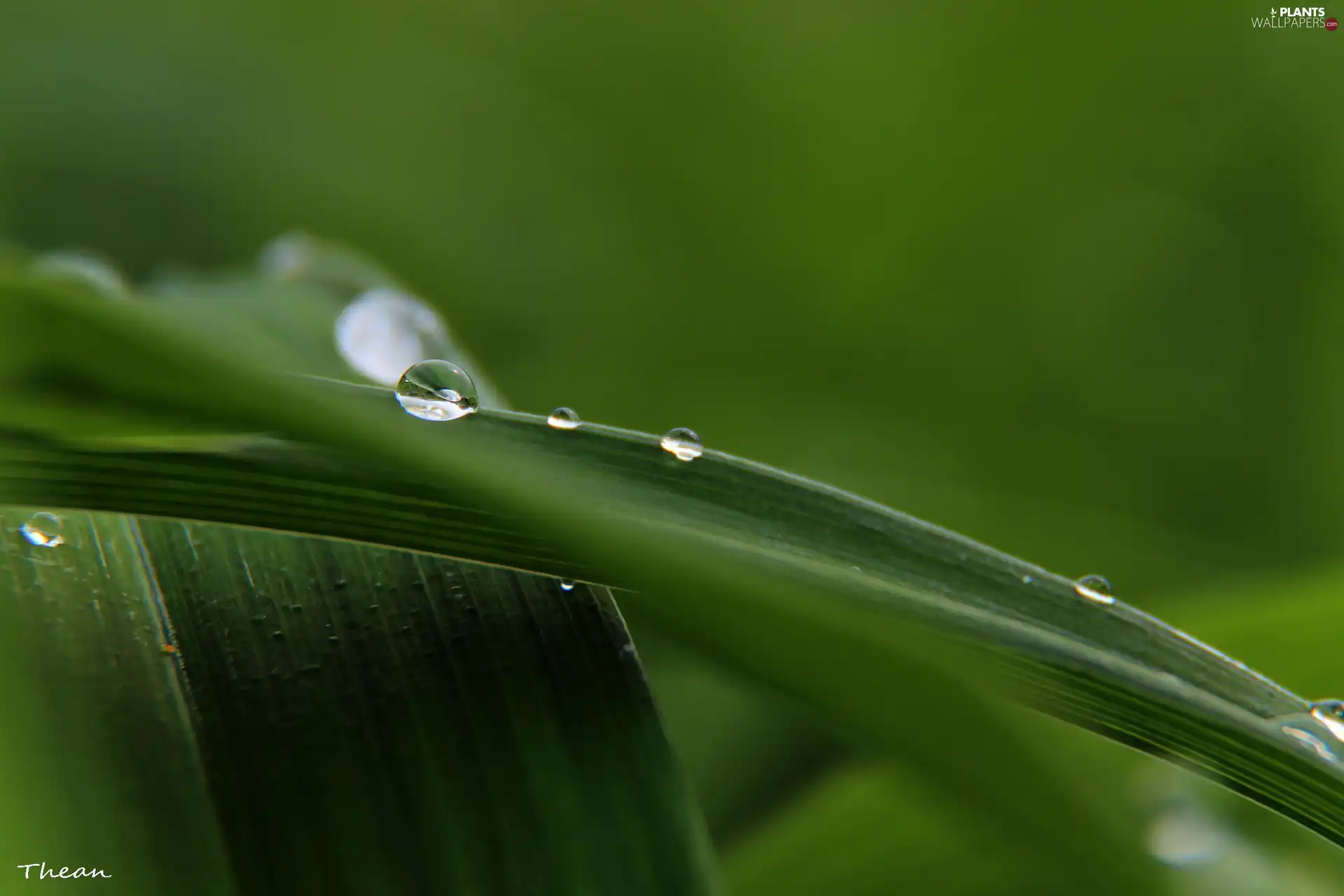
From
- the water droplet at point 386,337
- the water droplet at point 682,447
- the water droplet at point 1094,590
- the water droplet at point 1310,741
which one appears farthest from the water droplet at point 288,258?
the water droplet at point 1310,741

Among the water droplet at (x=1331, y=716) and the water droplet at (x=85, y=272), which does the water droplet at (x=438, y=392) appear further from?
the water droplet at (x=1331, y=716)

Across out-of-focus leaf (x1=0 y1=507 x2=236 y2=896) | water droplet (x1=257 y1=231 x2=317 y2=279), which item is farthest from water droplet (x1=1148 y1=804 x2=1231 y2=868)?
water droplet (x1=257 y1=231 x2=317 y2=279)

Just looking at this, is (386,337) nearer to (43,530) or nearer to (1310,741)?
(43,530)

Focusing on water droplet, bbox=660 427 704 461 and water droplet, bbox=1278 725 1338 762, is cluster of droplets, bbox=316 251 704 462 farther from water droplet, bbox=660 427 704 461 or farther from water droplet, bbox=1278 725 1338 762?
water droplet, bbox=1278 725 1338 762

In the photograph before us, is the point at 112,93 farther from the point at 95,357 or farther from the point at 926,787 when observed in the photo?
the point at 926,787

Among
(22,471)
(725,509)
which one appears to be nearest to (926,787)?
(725,509)
